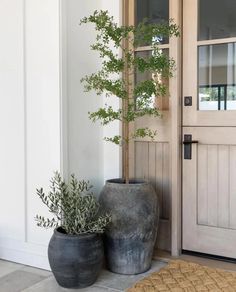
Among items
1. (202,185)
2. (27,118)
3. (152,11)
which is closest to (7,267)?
(27,118)

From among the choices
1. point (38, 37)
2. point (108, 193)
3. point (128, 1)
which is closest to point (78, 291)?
point (108, 193)

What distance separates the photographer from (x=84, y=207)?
2.45 m

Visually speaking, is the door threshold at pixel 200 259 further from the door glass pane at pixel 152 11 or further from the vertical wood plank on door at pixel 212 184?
the door glass pane at pixel 152 11

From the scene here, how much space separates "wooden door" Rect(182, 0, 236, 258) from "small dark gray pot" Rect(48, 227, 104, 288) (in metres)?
0.88

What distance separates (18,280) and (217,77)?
1.95m

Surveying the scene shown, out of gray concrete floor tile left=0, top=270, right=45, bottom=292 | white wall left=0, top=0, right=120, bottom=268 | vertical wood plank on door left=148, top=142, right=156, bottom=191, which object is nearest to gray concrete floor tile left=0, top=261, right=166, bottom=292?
gray concrete floor tile left=0, top=270, right=45, bottom=292

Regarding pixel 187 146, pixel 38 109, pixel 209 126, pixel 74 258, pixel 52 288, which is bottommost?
pixel 52 288

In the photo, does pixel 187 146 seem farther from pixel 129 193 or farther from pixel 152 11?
pixel 152 11

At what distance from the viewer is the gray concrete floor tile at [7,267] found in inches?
105

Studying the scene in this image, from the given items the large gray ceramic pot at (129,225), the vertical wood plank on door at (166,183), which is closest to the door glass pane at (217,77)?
the vertical wood plank on door at (166,183)

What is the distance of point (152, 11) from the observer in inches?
117

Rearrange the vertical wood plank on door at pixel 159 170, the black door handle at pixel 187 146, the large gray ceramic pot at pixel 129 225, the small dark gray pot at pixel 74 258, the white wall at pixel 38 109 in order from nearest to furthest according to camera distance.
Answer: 1. the small dark gray pot at pixel 74 258
2. the large gray ceramic pot at pixel 129 225
3. the white wall at pixel 38 109
4. the black door handle at pixel 187 146
5. the vertical wood plank on door at pixel 159 170

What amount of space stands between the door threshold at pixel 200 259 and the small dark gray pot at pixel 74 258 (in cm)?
68

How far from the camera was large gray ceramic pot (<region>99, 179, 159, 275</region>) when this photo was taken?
2508 mm
